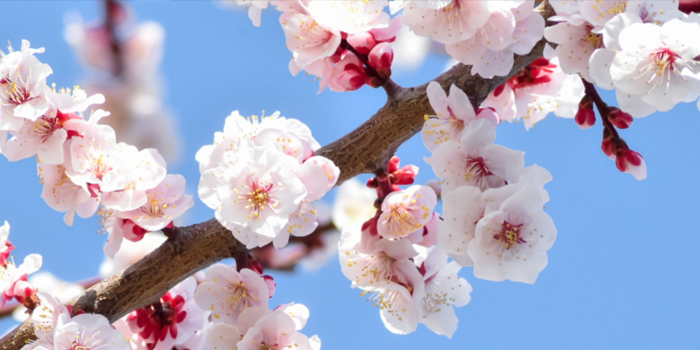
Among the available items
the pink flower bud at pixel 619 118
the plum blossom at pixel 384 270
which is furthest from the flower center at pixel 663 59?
the plum blossom at pixel 384 270

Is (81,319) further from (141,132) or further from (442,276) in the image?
(442,276)

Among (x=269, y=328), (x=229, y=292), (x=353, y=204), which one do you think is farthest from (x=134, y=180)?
(x=353, y=204)

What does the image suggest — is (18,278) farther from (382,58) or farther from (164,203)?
(382,58)

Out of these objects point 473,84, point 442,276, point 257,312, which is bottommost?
point 442,276

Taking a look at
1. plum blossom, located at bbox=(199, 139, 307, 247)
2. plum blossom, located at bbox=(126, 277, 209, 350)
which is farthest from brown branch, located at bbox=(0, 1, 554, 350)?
plum blossom, located at bbox=(199, 139, 307, 247)

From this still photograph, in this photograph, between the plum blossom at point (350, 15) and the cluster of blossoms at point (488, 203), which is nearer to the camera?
the cluster of blossoms at point (488, 203)

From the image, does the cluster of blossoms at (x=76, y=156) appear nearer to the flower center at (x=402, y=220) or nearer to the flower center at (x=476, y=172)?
the flower center at (x=402, y=220)

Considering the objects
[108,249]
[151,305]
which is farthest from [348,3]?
[151,305]
